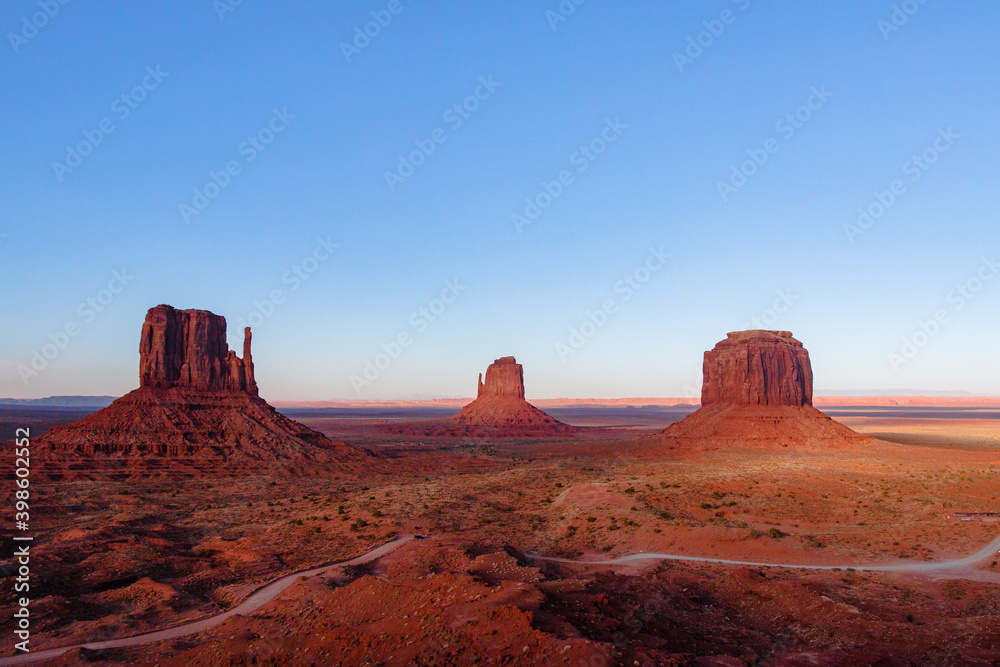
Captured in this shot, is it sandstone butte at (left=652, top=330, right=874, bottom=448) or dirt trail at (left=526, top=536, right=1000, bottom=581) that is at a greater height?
sandstone butte at (left=652, top=330, right=874, bottom=448)

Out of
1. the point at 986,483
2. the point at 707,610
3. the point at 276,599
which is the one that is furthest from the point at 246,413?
A: the point at 986,483

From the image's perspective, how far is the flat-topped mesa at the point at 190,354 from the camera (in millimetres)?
55188

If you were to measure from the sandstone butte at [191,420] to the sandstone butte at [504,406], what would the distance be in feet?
211

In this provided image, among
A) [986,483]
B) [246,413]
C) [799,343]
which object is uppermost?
[799,343]

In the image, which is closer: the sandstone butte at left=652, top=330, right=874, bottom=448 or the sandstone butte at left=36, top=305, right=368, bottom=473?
the sandstone butte at left=36, top=305, right=368, bottom=473

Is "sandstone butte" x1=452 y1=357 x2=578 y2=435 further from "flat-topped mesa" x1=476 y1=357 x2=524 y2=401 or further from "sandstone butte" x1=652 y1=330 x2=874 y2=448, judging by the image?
"sandstone butte" x1=652 y1=330 x2=874 y2=448

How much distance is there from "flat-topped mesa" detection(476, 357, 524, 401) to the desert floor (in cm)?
8281

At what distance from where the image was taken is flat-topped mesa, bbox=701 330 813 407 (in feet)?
240

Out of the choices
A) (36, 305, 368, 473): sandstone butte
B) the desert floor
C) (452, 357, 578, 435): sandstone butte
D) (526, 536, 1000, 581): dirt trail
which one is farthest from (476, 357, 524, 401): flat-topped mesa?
(526, 536, 1000, 581): dirt trail

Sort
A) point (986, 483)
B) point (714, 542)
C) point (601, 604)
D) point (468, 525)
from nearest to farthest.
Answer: point (601, 604), point (714, 542), point (468, 525), point (986, 483)

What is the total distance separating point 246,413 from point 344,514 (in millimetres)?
29633

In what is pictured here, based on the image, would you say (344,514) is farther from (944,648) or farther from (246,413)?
(246,413)

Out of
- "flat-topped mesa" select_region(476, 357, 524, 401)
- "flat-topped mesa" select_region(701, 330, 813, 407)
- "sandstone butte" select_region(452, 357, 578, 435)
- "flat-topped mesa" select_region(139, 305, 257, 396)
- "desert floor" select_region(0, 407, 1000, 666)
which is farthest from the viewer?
"flat-topped mesa" select_region(476, 357, 524, 401)

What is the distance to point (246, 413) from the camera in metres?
56.3
